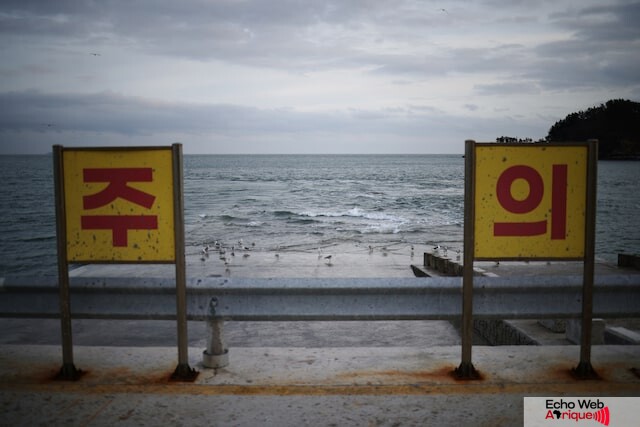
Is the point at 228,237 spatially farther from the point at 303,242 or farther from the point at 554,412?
the point at 554,412

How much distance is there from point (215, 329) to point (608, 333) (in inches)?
161

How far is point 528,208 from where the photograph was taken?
391 cm

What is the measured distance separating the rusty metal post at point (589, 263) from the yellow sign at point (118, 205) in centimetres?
321

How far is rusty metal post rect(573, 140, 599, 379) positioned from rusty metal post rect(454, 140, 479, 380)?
851mm

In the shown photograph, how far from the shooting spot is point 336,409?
3459 millimetres

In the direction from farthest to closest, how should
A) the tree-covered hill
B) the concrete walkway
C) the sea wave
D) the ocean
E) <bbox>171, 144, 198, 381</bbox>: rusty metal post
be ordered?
the tree-covered hill < the sea wave < the ocean < <bbox>171, 144, 198, 381</bbox>: rusty metal post < the concrete walkway

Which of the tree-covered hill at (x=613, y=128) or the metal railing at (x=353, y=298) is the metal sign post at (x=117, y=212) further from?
the tree-covered hill at (x=613, y=128)

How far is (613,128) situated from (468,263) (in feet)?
608

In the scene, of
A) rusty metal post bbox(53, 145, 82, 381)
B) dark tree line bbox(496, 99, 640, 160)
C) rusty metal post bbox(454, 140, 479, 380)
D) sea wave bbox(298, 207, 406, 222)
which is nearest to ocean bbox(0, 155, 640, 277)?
sea wave bbox(298, 207, 406, 222)

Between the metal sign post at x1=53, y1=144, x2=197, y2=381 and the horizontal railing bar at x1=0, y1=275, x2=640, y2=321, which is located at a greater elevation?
the metal sign post at x1=53, y1=144, x2=197, y2=381

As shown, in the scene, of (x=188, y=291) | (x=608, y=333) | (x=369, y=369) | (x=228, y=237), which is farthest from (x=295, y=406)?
(x=228, y=237)

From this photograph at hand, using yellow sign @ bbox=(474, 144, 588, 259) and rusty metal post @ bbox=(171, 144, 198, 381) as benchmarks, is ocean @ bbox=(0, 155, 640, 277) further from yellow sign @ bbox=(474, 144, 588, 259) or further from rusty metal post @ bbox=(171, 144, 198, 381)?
yellow sign @ bbox=(474, 144, 588, 259)

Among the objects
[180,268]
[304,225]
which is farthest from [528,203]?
Answer: [304,225]

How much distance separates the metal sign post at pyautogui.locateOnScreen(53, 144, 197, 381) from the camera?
12.8 feet
